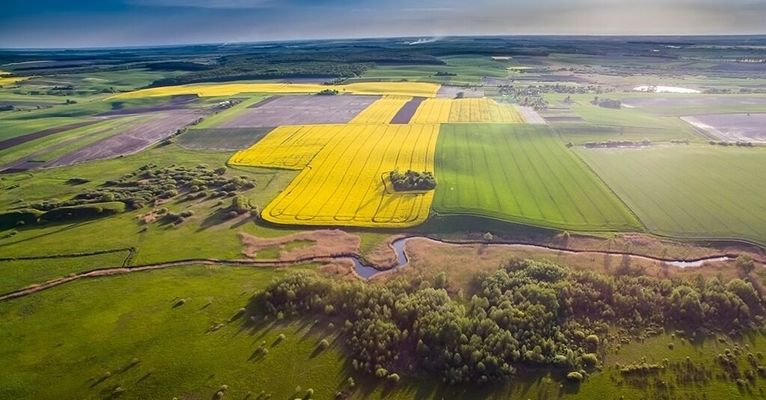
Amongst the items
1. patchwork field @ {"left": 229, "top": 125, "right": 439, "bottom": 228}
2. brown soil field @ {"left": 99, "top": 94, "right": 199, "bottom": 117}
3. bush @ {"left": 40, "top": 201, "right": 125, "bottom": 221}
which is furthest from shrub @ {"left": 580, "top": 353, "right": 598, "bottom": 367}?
brown soil field @ {"left": 99, "top": 94, "right": 199, "bottom": 117}

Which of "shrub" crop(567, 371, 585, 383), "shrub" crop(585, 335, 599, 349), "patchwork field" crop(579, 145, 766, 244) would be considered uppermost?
"patchwork field" crop(579, 145, 766, 244)

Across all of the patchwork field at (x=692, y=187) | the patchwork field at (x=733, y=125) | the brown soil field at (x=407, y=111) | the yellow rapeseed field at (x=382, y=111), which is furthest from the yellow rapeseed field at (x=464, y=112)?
the patchwork field at (x=733, y=125)

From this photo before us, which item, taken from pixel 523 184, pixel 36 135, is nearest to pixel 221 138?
pixel 36 135

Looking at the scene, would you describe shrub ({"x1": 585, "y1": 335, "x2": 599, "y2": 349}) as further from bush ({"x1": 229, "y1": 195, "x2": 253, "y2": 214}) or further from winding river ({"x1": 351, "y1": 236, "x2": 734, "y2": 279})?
bush ({"x1": 229, "y1": 195, "x2": 253, "y2": 214})

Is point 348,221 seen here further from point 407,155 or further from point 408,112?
point 408,112

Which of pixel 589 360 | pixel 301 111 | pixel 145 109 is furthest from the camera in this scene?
pixel 145 109

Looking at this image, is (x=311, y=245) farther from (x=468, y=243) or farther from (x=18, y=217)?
(x=18, y=217)
